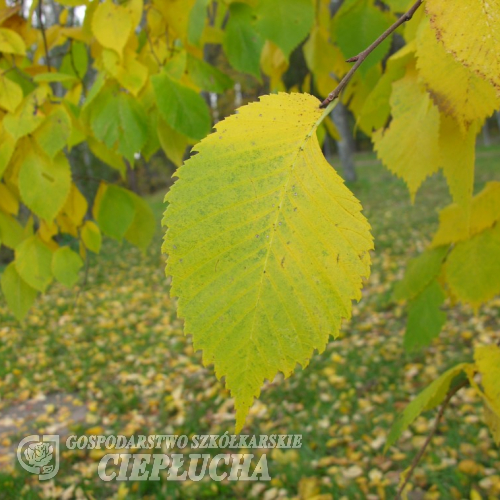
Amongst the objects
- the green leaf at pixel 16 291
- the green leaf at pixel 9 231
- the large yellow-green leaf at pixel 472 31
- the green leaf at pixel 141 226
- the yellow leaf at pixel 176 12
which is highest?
the yellow leaf at pixel 176 12

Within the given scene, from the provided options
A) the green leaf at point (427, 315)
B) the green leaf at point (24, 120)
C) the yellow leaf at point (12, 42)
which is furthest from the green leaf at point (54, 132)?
the green leaf at point (427, 315)

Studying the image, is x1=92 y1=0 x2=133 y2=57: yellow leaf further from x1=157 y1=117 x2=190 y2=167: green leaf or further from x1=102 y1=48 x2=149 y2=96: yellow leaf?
x1=157 y1=117 x2=190 y2=167: green leaf

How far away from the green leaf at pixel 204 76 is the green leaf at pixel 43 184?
32cm

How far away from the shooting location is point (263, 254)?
27 cm

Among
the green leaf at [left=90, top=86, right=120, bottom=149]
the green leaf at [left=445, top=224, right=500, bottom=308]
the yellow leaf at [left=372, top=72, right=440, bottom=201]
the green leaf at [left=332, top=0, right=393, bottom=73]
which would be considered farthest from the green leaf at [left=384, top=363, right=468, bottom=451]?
the green leaf at [left=90, top=86, right=120, bottom=149]

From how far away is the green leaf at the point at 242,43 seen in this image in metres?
0.97

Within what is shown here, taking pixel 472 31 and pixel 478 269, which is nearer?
pixel 472 31

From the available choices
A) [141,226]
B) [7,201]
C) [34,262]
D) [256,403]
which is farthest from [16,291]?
[256,403]

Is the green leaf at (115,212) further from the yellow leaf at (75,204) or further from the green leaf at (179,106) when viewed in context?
the green leaf at (179,106)

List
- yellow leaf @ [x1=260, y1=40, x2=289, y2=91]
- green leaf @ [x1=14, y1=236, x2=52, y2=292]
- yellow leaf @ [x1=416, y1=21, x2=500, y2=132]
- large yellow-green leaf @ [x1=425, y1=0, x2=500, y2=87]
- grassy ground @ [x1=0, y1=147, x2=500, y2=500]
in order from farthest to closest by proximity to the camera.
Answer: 1. grassy ground @ [x1=0, y1=147, x2=500, y2=500]
2. yellow leaf @ [x1=260, y1=40, x2=289, y2=91]
3. green leaf @ [x1=14, y1=236, x2=52, y2=292]
4. yellow leaf @ [x1=416, y1=21, x2=500, y2=132]
5. large yellow-green leaf @ [x1=425, y1=0, x2=500, y2=87]

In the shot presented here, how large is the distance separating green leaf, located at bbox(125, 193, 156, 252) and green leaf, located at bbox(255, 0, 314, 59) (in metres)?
0.45

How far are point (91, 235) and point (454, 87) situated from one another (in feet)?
2.91

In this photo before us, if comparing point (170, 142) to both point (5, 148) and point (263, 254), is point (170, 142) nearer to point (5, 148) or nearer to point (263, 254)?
point (5, 148)

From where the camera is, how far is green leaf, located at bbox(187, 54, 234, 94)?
0.95 meters
